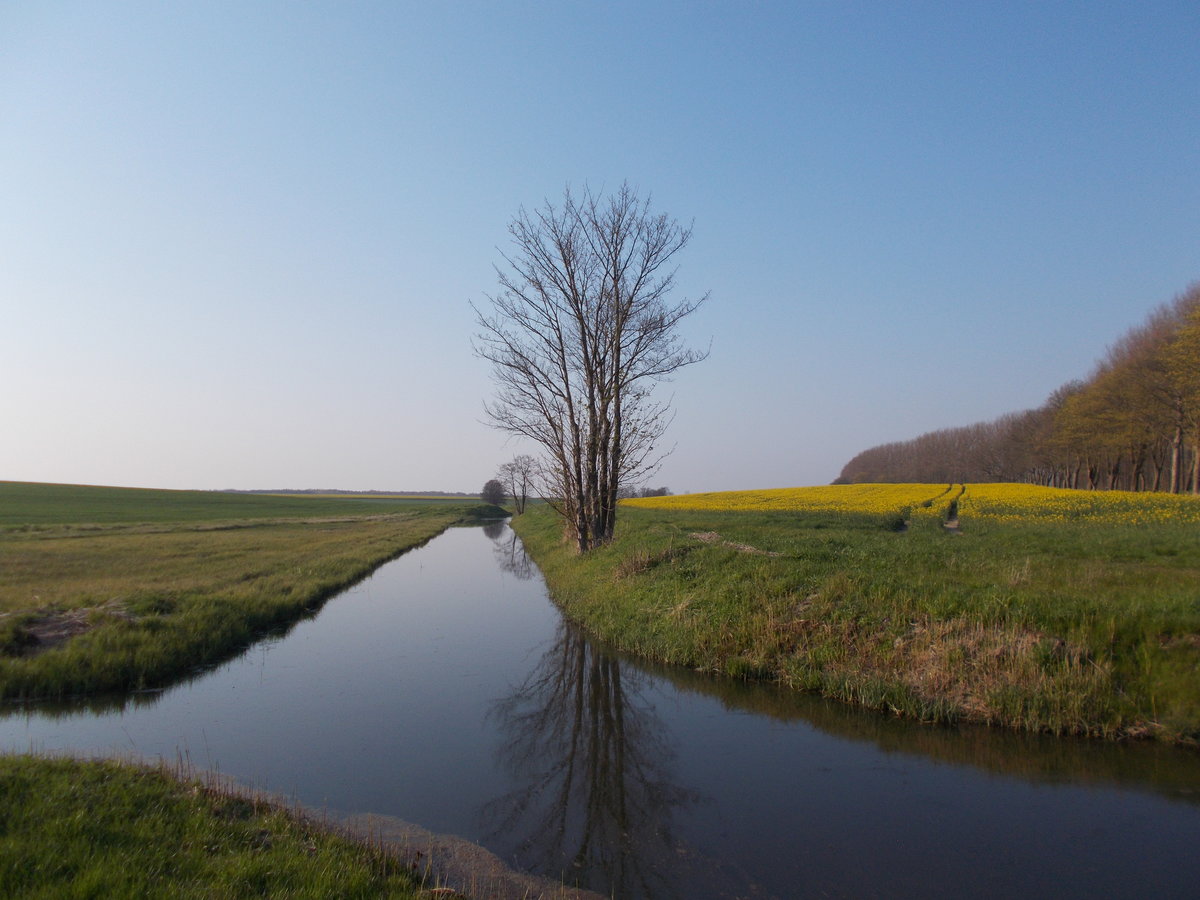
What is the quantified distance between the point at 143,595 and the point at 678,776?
11.3 metres

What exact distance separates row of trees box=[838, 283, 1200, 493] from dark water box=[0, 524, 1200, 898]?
32938 millimetres

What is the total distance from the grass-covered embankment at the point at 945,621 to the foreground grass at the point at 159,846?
6597mm

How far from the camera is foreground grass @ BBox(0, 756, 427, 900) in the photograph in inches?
151

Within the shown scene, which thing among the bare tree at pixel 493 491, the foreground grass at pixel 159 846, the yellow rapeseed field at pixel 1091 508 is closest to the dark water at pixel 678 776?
the foreground grass at pixel 159 846

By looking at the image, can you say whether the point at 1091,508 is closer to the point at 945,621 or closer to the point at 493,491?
the point at 945,621

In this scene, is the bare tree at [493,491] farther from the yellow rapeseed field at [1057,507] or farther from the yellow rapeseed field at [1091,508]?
the yellow rapeseed field at [1091,508]

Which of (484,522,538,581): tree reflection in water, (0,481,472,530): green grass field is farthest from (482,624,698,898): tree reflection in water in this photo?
(0,481,472,530): green grass field

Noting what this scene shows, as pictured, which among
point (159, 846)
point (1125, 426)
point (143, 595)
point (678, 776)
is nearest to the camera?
point (159, 846)

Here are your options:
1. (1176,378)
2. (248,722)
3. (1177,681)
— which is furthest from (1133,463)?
(248,722)

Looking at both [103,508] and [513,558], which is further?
[103,508]

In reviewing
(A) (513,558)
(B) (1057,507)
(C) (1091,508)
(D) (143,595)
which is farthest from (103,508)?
(C) (1091,508)

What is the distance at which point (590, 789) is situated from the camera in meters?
6.42

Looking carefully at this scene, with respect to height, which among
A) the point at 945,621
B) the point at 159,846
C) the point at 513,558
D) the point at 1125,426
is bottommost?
the point at 513,558

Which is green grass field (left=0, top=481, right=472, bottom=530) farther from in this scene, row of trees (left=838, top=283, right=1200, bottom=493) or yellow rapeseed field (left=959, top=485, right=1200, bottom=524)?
row of trees (left=838, top=283, right=1200, bottom=493)
